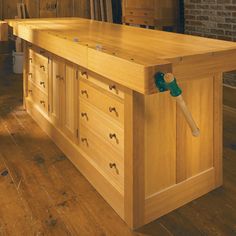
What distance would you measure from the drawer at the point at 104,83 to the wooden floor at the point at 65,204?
55 centimetres

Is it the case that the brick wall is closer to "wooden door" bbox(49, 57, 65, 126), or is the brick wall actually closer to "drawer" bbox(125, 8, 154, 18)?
"drawer" bbox(125, 8, 154, 18)

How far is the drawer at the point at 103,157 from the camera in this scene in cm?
164

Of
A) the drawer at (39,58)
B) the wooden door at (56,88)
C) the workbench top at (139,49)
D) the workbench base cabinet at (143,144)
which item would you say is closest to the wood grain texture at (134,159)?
the workbench base cabinet at (143,144)

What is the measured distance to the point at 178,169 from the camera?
1.67 metres

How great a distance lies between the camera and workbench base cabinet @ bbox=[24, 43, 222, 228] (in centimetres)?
151

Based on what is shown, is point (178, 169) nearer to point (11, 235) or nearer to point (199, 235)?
point (199, 235)

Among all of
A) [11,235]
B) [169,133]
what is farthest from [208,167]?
[11,235]

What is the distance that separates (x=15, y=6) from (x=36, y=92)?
303 centimetres

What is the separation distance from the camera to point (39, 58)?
2744mm

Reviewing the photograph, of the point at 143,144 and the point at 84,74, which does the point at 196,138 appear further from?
the point at 84,74

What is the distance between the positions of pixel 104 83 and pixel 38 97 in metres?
1.33

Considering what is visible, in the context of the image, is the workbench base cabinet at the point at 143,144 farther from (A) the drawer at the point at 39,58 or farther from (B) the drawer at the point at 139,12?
(B) the drawer at the point at 139,12

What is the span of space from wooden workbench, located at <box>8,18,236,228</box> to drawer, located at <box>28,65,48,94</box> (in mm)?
625

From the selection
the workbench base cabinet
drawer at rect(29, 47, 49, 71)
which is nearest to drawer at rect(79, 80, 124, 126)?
the workbench base cabinet
